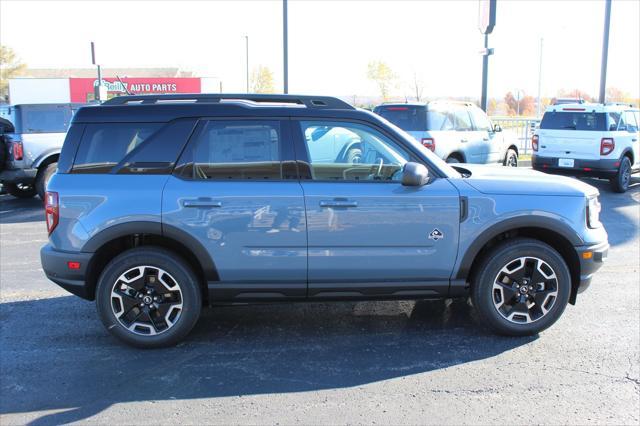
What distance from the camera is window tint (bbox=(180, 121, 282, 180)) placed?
4469 mm

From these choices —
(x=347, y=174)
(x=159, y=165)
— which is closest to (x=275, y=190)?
(x=347, y=174)

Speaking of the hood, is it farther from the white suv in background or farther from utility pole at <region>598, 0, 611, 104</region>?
utility pole at <region>598, 0, 611, 104</region>

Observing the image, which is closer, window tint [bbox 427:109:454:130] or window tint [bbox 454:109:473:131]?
window tint [bbox 427:109:454:130]

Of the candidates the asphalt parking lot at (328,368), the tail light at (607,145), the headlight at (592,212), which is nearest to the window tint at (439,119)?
the tail light at (607,145)

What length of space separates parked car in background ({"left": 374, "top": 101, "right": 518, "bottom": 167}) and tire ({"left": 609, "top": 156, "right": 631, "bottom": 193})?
2.52m

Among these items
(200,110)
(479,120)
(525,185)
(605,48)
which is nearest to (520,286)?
(525,185)

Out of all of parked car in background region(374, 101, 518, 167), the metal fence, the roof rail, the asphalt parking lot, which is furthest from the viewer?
the metal fence

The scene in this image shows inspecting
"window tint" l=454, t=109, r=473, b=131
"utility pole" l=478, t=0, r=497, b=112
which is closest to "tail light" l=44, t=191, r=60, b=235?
"window tint" l=454, t=109, r=473, b=131

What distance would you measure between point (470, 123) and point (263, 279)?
9629 mm

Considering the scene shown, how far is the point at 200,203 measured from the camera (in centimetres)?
435

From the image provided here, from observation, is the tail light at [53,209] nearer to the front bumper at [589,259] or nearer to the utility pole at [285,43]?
the front bumper at [589,259]

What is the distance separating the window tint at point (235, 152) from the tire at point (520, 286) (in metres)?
1.80

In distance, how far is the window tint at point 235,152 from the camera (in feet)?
14.7

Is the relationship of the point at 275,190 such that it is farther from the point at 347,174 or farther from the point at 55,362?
the point at 55,362
